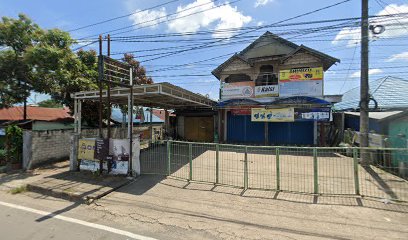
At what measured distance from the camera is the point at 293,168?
7926 mm

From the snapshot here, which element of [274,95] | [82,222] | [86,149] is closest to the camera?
[82,222]

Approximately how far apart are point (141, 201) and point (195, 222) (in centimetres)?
194

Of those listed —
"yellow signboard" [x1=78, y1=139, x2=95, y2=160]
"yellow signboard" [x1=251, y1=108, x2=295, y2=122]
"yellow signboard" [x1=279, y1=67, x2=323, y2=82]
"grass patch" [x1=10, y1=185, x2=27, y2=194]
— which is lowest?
"grass patch" [x1=10, y1=185, x2=27, y2=194]

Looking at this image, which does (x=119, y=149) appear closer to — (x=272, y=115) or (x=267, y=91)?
(x=272, y=115)

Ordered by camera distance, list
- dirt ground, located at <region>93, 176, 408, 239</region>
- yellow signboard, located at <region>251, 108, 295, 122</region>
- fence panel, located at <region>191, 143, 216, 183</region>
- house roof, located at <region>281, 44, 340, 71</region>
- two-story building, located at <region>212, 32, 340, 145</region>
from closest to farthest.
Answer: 1. dirt ground, located at <region>93, 176, 408, 239</region>
2. fence panel, located at <region>191, 143, 216, 183</region>
3. yellow signboard, located at <region>251, 108, 295, 122</region>
4. two-story building, located at <region>212, 32, 340, 145</region>
5. house roof, located at <region>281, 44, 340, 71</region>

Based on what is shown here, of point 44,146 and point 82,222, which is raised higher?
point 44,146

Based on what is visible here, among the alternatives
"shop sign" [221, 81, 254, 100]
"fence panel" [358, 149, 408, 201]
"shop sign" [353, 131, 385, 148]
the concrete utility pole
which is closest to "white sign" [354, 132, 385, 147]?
"shop sign" [353, 131, 385, 148]

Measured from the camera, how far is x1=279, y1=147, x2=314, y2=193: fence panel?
6.58m

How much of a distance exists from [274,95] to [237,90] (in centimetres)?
268

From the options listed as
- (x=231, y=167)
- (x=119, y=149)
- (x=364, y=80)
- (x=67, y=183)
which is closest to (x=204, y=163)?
(x=231, y=167)

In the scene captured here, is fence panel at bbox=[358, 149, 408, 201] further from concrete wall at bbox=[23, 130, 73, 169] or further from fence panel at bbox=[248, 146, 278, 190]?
concrete wall at bbox=[23, 130, 73, 169]

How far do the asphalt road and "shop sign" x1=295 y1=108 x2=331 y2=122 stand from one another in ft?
40.6

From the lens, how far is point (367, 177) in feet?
23.7

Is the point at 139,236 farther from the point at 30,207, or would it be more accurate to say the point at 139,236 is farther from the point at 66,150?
the point at 66,150
